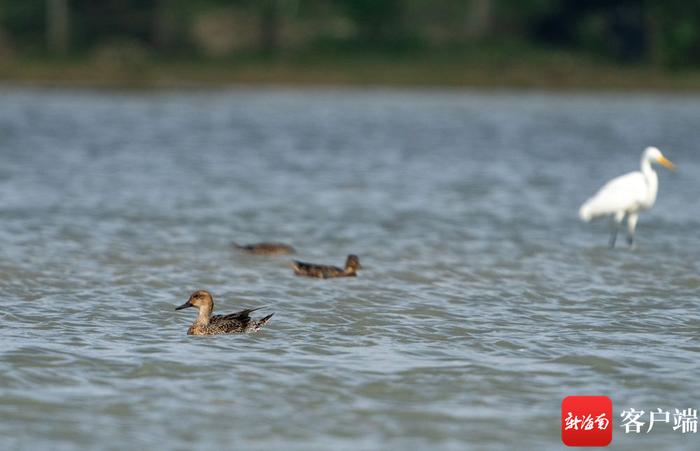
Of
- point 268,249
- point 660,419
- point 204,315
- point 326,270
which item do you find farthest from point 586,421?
point 268,249

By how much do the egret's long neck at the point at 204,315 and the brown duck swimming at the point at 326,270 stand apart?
3374mm

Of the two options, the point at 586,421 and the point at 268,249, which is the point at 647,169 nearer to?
the point at 268,249

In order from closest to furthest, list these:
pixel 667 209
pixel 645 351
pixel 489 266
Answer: pixel 645 351
pixel 489 266
pixel 667 209

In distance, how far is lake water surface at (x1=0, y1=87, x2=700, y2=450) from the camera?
10180 millimetres

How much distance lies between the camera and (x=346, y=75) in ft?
229

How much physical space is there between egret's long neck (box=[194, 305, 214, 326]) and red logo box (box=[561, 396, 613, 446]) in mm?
3768

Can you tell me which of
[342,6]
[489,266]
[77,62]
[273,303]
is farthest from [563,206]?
[342,6]

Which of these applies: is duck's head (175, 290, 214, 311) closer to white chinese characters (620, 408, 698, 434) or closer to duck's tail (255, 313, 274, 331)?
duck's tail (255, 313, 274, 331)

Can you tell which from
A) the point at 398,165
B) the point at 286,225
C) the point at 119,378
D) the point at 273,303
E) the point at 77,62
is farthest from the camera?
the point at 77,62

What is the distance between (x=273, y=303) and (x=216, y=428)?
509 centimetres

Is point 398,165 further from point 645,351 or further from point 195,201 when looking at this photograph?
point 645,351

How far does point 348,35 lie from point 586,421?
238ft

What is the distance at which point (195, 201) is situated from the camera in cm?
2489

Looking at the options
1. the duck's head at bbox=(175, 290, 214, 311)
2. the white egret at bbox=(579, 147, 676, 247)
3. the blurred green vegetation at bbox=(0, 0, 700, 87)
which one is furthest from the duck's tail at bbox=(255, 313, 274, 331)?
the blurred green vegetation at bbox=(0, 0, 700, 87)
